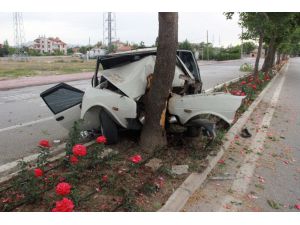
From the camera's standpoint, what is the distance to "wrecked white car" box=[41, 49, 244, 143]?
4742mm

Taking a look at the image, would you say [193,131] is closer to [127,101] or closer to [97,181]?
[127,101]

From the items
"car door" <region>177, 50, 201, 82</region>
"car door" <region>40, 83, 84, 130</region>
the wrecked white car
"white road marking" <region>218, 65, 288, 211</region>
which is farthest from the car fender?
"car door" <region>177, 50, 201, 82</region>

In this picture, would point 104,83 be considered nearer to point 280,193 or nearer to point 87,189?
point 87,189

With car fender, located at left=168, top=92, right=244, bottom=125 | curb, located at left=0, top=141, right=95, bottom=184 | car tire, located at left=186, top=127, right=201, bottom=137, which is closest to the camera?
curb, located at left=0, top=141, right=95, bottom=184

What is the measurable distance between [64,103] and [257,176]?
3348 millimetres

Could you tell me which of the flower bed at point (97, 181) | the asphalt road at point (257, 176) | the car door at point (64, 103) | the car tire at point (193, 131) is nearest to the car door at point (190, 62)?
the car tire at point (193, 131)

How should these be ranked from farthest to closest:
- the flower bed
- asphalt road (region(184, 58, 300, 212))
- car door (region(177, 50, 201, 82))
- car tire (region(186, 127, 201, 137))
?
car door (region(177, 50, 201, 82)), car tire (region(186, 127, 201, 137)), asphalt road (region(184, 58, 300, 212)), the flower bed

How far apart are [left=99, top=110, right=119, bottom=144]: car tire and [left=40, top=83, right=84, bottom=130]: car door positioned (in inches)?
18.2

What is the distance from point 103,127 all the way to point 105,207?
189 cm

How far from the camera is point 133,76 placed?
5156 mm

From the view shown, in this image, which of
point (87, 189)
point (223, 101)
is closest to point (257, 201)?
point (223, 101)

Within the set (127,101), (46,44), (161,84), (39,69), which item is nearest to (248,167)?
(161,84)

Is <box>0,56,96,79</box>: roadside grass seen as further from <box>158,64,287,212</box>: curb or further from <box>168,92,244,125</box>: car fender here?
<box>158,64,287,212</box>: curb

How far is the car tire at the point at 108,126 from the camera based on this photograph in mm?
4988
